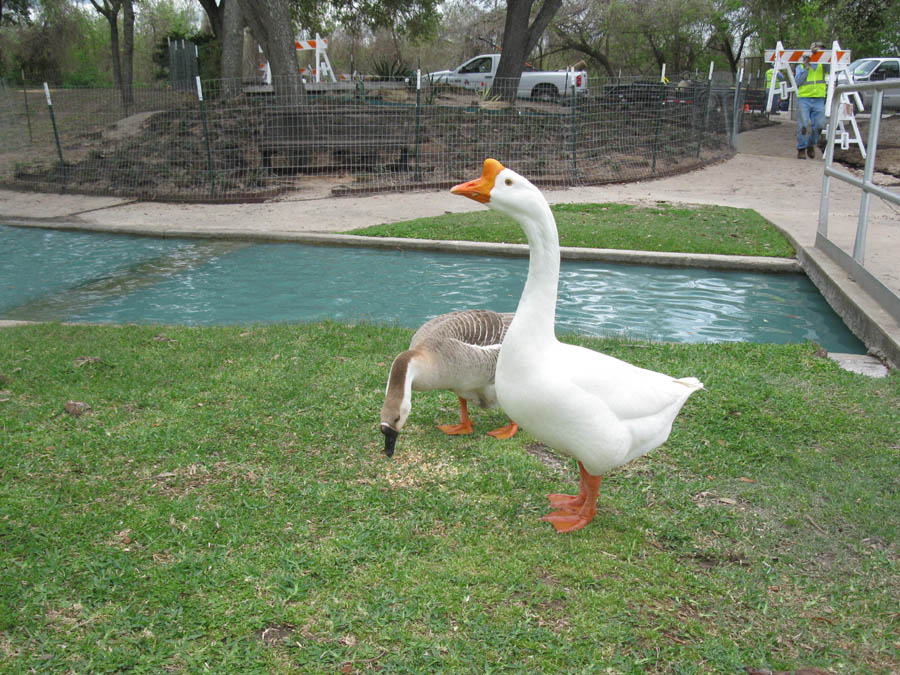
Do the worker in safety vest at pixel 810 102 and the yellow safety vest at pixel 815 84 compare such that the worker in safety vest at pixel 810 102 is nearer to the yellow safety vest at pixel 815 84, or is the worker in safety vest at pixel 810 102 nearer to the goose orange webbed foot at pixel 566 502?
the yellow safety vest at pixel 815 84

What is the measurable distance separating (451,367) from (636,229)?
7.02m

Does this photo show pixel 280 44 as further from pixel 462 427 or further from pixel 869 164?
pixel 462 427

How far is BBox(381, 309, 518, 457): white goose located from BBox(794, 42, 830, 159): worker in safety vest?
48.7 feet

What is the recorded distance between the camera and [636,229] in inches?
405

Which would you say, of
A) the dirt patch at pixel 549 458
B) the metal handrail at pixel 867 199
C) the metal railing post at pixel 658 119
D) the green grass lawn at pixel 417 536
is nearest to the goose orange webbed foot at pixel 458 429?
the green grass lawn at pixel 417 536

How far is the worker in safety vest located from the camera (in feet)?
52.3

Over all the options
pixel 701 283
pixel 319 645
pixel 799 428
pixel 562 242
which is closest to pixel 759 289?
pixel 701 283

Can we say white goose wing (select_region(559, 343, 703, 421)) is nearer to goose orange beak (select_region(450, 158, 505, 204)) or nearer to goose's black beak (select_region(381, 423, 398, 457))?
goose orange beak (select_region(450, 158, 505, 204))

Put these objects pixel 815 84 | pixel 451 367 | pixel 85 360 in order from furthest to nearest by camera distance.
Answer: pixel 815 84 < pixel 85 360 < pixel 451 367

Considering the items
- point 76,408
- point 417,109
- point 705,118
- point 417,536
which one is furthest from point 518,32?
point 417,536

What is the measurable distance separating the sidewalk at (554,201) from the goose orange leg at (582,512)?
490 cm

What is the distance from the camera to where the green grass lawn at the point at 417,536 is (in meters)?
2.71

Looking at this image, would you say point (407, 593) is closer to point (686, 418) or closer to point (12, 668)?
point (12, 668)

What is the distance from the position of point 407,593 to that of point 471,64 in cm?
2639
